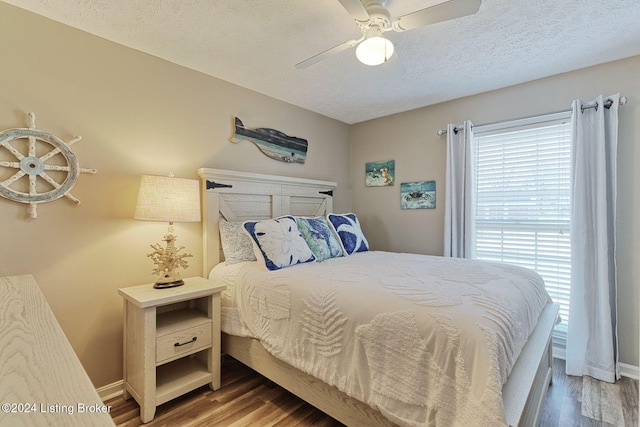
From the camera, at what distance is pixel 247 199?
273 cm

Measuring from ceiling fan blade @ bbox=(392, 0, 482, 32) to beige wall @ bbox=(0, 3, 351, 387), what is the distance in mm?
1716

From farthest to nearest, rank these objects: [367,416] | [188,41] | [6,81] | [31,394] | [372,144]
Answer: [372,144] < [188,41] < [6,81] < [367,416] < [31,394]

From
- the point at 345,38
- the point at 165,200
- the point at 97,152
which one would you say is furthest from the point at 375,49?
the point at 97,152

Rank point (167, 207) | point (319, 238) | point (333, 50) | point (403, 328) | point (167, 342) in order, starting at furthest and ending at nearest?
point (319, 238) → point (167, 207) → point (167, 342) → point (333, 50) → point (403, 328)

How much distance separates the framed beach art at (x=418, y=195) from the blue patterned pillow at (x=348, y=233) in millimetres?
785

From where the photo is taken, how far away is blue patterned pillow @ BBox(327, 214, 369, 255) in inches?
112

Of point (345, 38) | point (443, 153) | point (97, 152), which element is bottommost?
point (97, 152)

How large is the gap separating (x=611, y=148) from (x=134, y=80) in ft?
11.7

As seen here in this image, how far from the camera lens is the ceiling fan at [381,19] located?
4.55 feet

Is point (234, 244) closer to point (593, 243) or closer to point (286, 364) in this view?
point (286, 364)

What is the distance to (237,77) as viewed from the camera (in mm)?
2596

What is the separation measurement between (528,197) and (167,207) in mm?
2980

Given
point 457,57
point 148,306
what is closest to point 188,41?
point 148,306

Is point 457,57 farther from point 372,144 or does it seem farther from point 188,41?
point 188,41
